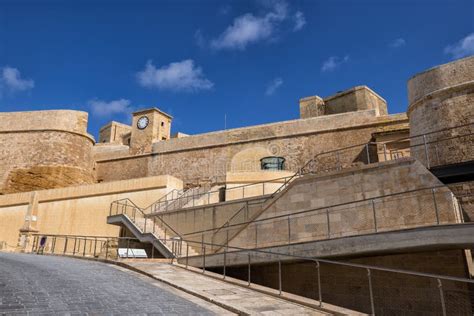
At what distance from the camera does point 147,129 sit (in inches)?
1399

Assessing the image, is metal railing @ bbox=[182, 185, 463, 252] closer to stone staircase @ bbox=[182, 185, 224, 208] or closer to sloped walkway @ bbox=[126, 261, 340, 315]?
sloped walkway @ bbox=[126, 261, 340, 315]

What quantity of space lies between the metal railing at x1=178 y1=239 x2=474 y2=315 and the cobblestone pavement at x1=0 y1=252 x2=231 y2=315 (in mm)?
2529

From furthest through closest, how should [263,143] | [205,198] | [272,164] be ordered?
[263,143]
[272,164]
[205,198]

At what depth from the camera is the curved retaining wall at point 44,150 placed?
111 feet

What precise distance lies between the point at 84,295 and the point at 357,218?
7.64m

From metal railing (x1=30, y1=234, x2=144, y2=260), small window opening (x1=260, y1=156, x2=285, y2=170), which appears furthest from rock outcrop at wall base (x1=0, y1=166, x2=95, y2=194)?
small window opening (x1=260, y1=156, x2=285, y2=170)

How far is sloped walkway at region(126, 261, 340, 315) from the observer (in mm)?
7652

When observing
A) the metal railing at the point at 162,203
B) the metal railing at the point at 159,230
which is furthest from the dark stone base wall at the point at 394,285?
the metal railing at the point at 162,203

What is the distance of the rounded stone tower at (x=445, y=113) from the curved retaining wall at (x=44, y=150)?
28.4m

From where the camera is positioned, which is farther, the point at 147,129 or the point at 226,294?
the point at 147,129

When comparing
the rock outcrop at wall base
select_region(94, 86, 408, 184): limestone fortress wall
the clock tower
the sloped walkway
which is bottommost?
the sloped walkway

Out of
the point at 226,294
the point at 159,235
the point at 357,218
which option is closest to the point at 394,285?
the point at 357,218

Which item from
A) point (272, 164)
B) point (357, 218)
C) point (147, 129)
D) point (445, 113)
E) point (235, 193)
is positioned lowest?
point (357, 218)

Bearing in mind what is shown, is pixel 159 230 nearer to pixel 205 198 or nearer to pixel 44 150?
pixel 205 198
